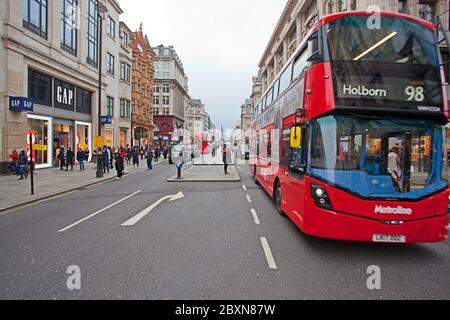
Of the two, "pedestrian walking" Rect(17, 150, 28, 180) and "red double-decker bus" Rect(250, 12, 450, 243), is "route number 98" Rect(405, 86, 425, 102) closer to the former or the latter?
"red double-decker bus" Rect(250, 12, 450, 243)

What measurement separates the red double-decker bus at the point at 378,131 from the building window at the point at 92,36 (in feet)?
91.3

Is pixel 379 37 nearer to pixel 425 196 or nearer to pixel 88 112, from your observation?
pixel 425 196

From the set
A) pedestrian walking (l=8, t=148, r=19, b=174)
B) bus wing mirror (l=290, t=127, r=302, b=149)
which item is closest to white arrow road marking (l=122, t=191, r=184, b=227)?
bus wing mirror (l=290, t=127, r=302, b=149)

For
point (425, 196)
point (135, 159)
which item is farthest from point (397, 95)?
point (135, 159)

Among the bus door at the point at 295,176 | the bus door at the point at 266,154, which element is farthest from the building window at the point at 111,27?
the bus door at the point at 295,176

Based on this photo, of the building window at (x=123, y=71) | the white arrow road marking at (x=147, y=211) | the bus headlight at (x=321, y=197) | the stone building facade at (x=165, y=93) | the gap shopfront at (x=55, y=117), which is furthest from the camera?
the stone building facade at (x=165, y=93)

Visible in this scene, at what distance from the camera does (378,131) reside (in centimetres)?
452

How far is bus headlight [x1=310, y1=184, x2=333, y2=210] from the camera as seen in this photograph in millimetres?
4562

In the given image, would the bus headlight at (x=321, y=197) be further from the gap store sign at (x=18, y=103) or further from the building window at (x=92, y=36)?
the building window at (x=92, y=36)

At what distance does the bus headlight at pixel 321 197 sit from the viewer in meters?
4.56

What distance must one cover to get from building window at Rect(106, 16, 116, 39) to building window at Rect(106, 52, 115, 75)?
2465mm

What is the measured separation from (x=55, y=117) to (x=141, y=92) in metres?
27.0

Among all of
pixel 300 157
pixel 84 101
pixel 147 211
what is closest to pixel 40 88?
pixel 84 101

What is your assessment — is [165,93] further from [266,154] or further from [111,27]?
[266,154]
